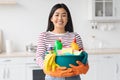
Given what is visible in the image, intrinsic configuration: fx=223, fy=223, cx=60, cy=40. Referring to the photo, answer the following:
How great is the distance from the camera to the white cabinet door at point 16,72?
3312 millimetres

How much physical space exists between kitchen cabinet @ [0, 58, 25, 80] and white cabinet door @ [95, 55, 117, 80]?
1.16 m

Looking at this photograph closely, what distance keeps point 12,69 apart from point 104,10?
1740mm

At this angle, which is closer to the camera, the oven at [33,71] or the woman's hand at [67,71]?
the woman's hand at [67,71]

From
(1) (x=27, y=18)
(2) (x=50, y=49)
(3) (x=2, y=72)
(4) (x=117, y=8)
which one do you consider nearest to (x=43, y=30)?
(1) (x=27, y=18)

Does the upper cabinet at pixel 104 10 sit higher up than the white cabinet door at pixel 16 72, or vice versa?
the upper cabinet at pixel 104 10

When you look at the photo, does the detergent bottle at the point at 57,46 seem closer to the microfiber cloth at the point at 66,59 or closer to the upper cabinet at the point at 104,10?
the microfiber cloth at the point at 66,59

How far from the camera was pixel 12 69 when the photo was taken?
10.9 feet

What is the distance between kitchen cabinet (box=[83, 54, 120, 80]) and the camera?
11.4 ft

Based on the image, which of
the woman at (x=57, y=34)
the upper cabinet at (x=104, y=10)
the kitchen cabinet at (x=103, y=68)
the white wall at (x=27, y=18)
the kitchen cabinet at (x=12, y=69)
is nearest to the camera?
the woman at (x=57, y=34)

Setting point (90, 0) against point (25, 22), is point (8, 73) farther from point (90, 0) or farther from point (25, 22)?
point (90, 0)

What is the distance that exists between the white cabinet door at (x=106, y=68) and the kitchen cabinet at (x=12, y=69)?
1163mm

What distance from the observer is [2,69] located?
331cm

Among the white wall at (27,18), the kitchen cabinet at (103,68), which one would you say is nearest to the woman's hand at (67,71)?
the kitchen cabinet at (103,68)

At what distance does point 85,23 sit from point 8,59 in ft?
4.77
